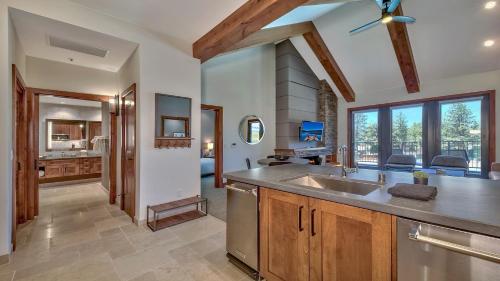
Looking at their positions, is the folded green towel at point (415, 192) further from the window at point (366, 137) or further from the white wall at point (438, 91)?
the window at point (366, 137)

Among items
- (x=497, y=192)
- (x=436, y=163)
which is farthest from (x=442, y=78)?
(x=497, y=192)

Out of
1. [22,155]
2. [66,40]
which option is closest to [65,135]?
[22,155]

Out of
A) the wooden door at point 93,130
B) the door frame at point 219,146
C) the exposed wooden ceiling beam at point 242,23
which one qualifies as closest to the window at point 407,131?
the door frame at point 219,146

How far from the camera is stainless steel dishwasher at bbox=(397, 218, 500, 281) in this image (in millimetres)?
906

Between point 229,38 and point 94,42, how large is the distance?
1929 mm

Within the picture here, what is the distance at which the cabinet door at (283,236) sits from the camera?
1.57m

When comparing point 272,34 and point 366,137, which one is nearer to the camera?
point 272,34

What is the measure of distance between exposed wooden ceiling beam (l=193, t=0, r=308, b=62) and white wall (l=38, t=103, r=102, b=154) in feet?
18.5

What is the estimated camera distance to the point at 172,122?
3.43 meters

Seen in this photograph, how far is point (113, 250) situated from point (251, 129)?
480 centimetres

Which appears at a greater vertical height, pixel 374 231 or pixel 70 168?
pixel 374 231

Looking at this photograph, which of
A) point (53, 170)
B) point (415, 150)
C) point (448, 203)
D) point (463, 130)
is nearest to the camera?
point (448, 203)

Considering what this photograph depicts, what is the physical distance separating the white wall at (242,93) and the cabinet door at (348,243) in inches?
186

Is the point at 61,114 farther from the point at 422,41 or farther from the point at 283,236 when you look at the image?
the point at 422,41
